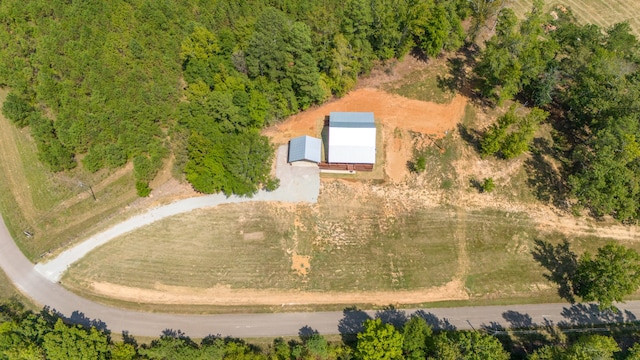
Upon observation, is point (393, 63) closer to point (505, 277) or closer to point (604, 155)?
point (604, 155)

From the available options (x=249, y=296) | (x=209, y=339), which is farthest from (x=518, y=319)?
(x=209, y=339)

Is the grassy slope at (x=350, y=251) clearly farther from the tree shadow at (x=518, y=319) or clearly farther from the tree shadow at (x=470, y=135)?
the tree shadow at (x=470, y=135)

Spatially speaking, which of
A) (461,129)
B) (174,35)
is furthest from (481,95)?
(174,35)

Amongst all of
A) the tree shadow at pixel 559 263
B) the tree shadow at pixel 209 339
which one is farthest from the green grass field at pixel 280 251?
the tree shadow at pixel 559 263

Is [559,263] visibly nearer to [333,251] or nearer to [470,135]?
[470,135]

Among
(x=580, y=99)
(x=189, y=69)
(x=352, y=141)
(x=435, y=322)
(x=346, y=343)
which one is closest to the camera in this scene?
(x=346, y=343)

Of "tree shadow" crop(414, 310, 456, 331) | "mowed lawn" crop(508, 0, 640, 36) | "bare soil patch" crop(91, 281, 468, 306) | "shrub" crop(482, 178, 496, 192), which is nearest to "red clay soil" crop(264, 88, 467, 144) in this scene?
"shrub" crop(482, 178, 496, 192)
